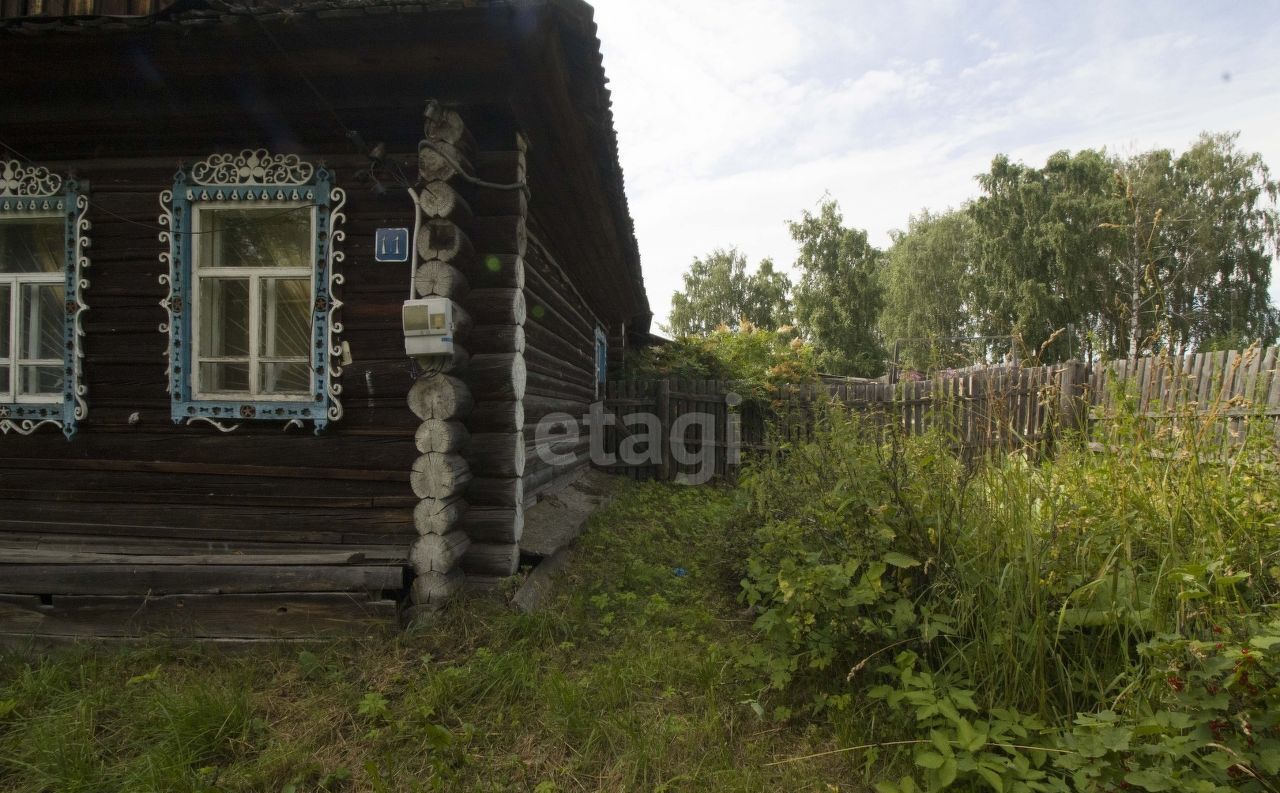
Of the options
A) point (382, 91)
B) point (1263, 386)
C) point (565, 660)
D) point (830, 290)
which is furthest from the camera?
point (830, 290)

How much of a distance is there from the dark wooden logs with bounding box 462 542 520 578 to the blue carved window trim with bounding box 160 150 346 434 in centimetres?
119

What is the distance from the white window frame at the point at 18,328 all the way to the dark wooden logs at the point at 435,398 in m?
2.36

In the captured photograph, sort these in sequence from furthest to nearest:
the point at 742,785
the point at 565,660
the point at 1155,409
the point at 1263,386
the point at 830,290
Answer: the point at 830,290, the point at 565,660, the point at 1155,409, the point at 1263,386, the point at 742,785

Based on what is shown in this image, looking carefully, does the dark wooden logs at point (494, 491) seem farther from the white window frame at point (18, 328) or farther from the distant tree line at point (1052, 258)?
the distant tree line at point (1052, 258)

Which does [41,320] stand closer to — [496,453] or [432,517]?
[432,517]

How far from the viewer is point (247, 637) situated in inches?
136

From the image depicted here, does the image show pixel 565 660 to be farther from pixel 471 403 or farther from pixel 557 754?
pixel 471 403

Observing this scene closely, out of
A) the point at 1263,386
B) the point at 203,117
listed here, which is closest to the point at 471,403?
the point at 203,117

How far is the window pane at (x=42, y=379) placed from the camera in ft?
13.3

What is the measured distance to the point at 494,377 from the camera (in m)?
3.88

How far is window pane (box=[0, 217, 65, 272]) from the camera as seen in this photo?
13.4 feet

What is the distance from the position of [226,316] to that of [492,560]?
91.9 inches

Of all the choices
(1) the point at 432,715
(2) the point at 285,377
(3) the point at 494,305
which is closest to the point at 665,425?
(3) the point at 494,305

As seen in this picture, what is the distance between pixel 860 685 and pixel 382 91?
418 centimetres
